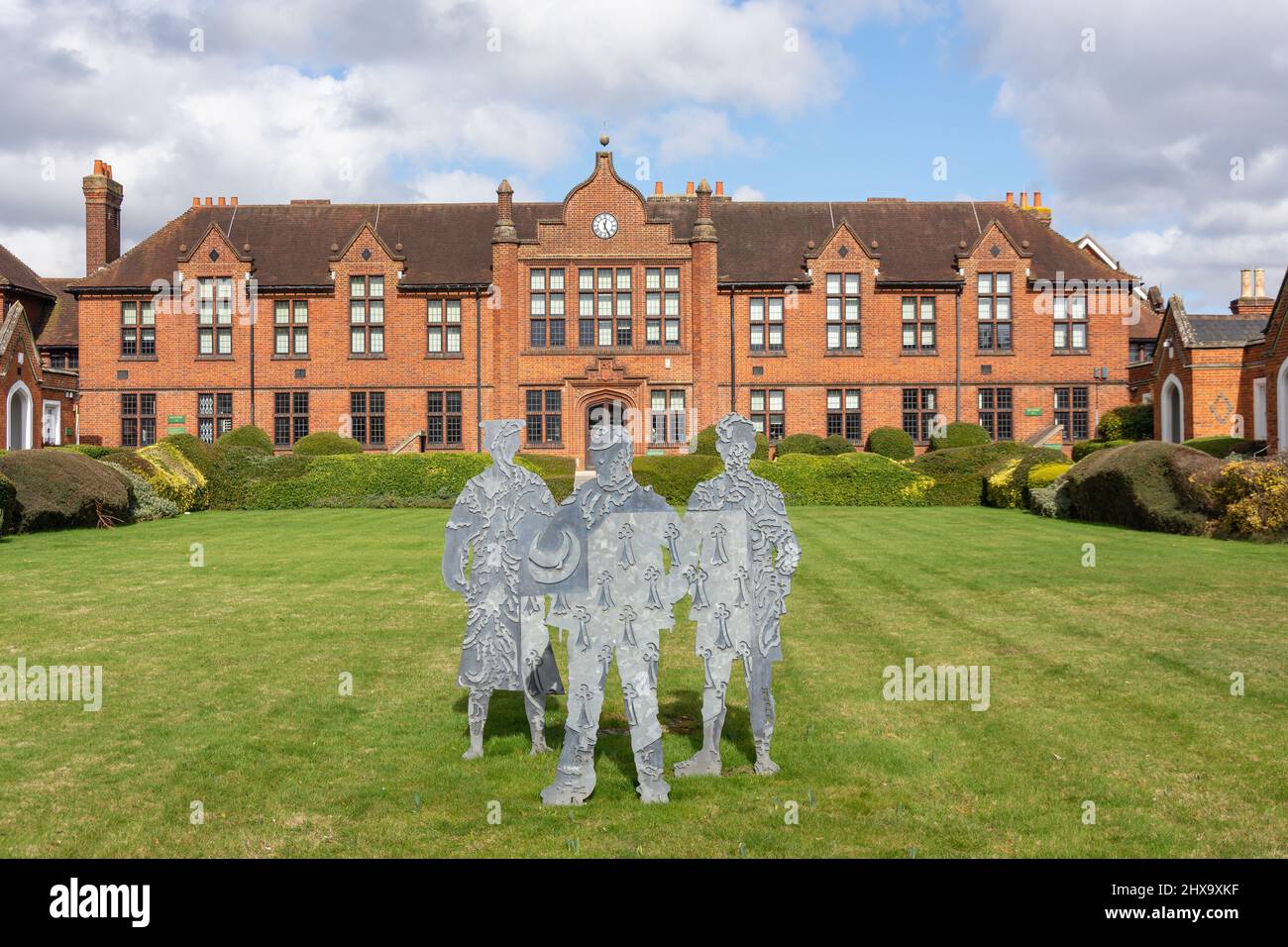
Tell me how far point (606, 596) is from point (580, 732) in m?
0.91

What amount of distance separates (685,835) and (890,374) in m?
35.9

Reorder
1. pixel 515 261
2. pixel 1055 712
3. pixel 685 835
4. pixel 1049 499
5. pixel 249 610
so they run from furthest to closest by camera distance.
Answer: pixel 515 261 → pixel 1049 499 → pixel 249 610 → pixel 1055 712 → pixel 685 835

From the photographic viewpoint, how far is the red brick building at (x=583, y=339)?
38.9m

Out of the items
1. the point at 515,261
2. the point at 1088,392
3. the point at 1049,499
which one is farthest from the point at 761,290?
the point at 1049,499

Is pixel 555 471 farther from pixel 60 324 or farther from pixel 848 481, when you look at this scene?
pixel 60 324

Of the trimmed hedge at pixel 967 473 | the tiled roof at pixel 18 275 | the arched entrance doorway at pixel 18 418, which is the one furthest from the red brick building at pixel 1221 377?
the tiled roof at pixel 18 275

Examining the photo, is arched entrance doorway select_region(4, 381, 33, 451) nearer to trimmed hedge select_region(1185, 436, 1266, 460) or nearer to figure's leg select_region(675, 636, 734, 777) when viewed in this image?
figure's leg select_region(675, 636, 734, 777)

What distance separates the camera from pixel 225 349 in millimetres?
39938

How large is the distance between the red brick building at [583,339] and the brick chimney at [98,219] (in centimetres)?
283

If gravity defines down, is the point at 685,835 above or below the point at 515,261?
below

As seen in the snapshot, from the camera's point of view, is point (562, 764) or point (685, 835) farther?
point (562, 764)

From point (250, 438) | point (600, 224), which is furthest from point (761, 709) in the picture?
point (600, 224)

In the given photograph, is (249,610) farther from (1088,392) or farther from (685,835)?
(1088,392)

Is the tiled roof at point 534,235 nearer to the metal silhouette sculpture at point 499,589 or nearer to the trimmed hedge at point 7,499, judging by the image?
the trimmed hedge at point 7,499
